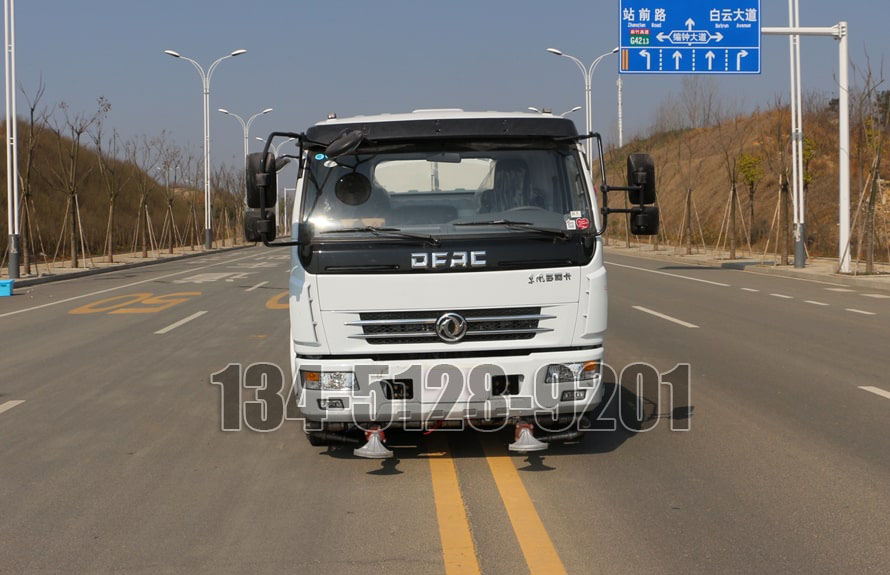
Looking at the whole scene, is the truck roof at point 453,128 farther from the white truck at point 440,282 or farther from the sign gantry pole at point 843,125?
the sign gantry pole at point 843,125

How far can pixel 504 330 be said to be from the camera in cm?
569

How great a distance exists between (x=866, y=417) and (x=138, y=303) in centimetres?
1388

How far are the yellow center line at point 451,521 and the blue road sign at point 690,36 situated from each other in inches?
714

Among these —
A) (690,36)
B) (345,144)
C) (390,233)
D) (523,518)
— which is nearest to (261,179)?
(345,144)

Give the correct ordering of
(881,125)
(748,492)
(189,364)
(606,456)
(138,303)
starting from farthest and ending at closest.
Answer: (881,125) < (138,303) < (189,364) < (606,456) < (748,492)

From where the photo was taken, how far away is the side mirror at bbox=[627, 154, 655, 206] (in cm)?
612

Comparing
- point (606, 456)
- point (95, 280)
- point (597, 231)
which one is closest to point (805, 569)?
point (606, 456)

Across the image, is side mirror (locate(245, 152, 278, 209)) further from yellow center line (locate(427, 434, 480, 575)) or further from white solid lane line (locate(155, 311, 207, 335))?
white solid lane line (locate(155, 311, 207, 335))

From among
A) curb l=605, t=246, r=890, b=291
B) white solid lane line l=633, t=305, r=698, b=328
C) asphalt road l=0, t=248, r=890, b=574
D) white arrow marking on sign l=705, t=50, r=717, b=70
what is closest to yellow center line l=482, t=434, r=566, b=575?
asphalt road l=0, t=248, r=890, b=574

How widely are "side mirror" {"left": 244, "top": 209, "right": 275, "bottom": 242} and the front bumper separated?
91 centimetres

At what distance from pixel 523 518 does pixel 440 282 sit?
1473 mm

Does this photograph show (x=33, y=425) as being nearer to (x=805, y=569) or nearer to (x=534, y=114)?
(x=534, y=114)

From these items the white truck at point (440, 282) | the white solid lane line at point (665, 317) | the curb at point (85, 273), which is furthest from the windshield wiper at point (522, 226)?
the curb at point (85, 273)

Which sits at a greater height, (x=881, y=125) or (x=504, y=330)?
(x=881, y=125)
